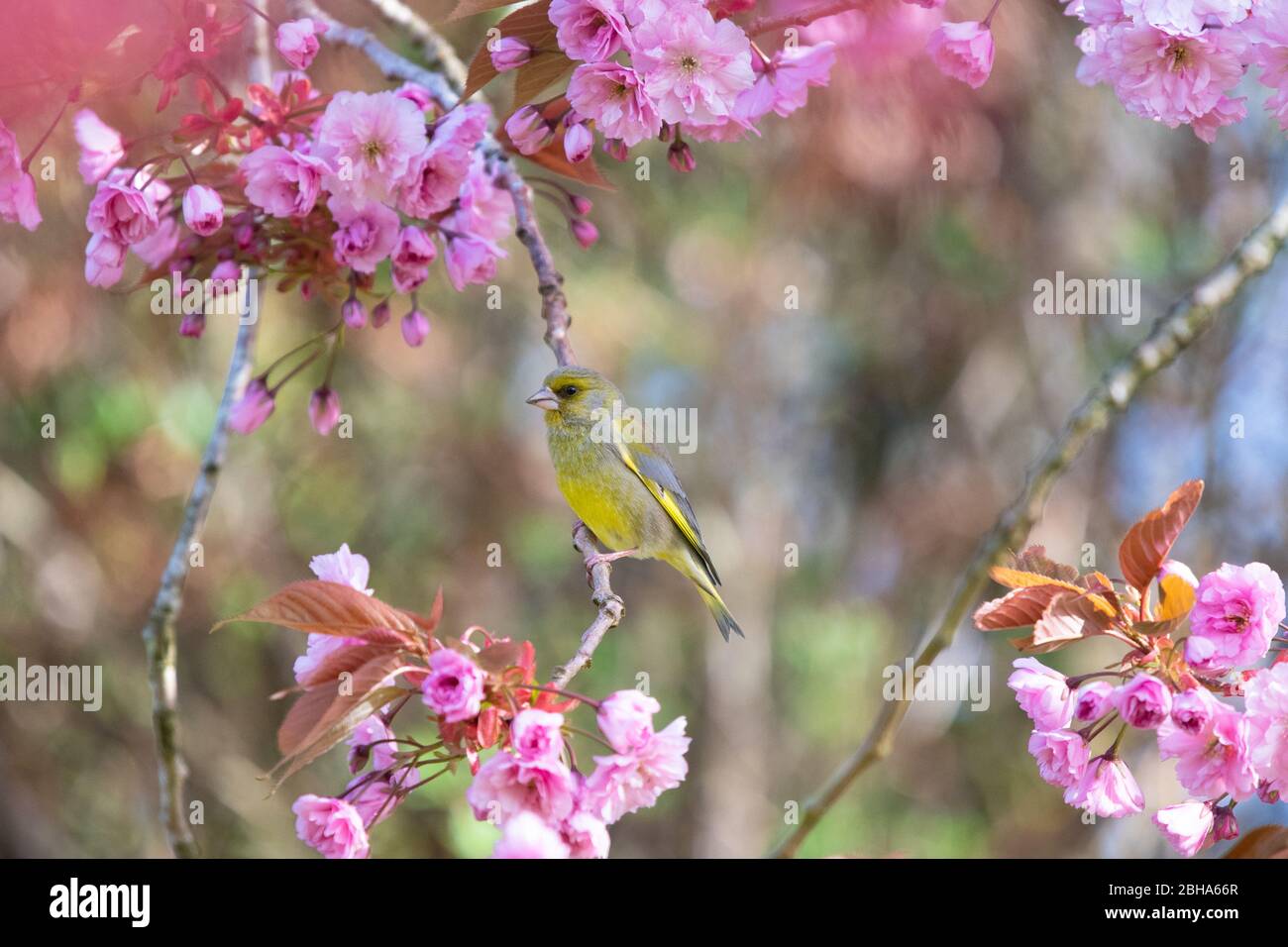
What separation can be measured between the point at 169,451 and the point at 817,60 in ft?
17.6

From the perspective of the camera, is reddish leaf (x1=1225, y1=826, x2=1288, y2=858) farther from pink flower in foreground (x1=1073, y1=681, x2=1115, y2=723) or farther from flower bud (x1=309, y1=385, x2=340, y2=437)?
flower bud (x1=309, y1=385, x2=340, y2=437)

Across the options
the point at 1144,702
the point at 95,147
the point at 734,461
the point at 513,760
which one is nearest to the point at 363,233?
the point at 95,147

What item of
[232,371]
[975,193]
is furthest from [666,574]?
[232,371]

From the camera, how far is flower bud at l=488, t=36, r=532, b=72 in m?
1.87

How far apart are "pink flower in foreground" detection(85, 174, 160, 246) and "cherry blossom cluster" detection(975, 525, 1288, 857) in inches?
61.0

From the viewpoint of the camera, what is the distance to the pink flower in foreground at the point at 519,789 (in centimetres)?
161

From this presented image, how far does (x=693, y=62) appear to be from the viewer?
1.83 metres

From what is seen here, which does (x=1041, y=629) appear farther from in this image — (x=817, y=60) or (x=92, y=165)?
(x=92, y=165)

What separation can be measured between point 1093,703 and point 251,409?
1.87 metres

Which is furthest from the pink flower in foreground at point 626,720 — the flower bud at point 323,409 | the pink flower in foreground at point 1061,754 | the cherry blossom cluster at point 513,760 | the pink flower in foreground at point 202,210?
the flower bud at point 323,409

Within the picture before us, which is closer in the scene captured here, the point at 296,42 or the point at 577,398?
the point at 296,42

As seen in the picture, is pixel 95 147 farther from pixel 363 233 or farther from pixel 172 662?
pixel 172 662

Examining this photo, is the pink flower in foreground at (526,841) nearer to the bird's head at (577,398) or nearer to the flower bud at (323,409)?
the flower bud at (323,409)
